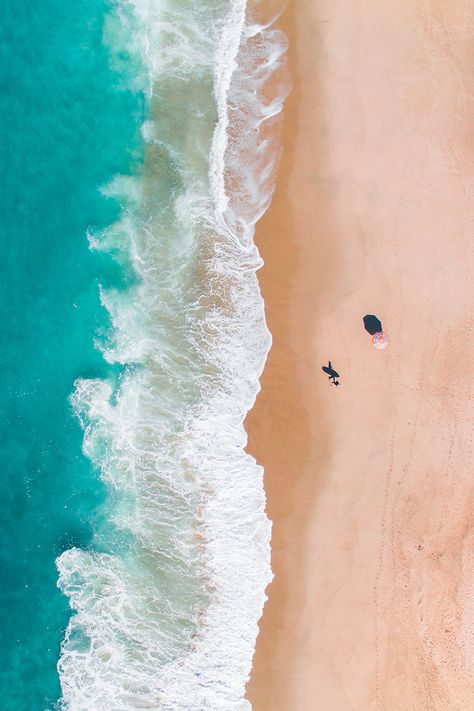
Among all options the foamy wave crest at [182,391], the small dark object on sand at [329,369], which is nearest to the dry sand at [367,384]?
the small dark object on sand at [329,369]

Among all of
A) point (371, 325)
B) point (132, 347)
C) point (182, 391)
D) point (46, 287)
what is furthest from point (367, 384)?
point (46, 287)

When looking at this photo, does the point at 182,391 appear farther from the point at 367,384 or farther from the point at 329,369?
the point at 367,384

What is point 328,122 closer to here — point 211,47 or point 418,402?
point 211,47

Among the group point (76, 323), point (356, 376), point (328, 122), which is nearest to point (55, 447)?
point (76, 323)

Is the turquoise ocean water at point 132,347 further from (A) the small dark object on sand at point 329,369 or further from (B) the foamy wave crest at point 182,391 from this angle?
(A) the small dark object on sand at point 329,369

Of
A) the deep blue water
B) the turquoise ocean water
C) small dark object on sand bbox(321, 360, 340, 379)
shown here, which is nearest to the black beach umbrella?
small dark object on sand bbox(321, 360, 340, 379)
